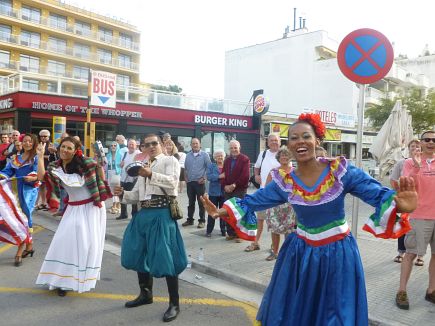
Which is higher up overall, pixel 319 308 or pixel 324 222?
pixel 324 222

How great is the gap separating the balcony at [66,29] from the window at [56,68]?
3880 mm

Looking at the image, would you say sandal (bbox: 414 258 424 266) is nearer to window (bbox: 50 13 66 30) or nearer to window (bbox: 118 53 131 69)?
window (bbox: 50 13 66 30)

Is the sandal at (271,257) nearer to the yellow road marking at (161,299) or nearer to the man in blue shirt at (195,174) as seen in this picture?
the yellow road marking at (161,299)

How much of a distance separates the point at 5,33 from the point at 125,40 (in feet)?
49.0

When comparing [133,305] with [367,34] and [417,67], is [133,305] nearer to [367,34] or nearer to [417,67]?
[367,34]

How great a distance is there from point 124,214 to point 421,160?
6690mm

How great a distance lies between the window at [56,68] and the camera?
149 feet

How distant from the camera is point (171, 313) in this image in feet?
13.3

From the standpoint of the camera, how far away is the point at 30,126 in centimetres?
1944

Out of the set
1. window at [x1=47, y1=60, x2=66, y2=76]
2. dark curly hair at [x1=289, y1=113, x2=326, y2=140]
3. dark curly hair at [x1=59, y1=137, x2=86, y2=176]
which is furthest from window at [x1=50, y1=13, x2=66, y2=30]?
dark curly hair at [x1=289, y1=113, x2=326, y2=140]

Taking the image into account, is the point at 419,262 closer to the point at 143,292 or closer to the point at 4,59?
the point at 143,292

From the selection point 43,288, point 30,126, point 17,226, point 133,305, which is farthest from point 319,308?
point 30,126

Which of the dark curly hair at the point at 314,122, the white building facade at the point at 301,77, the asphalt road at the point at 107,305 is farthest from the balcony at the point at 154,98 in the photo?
the dark curly hair at the point at 314,122

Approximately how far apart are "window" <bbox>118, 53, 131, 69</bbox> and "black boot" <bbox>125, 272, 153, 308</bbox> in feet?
167
